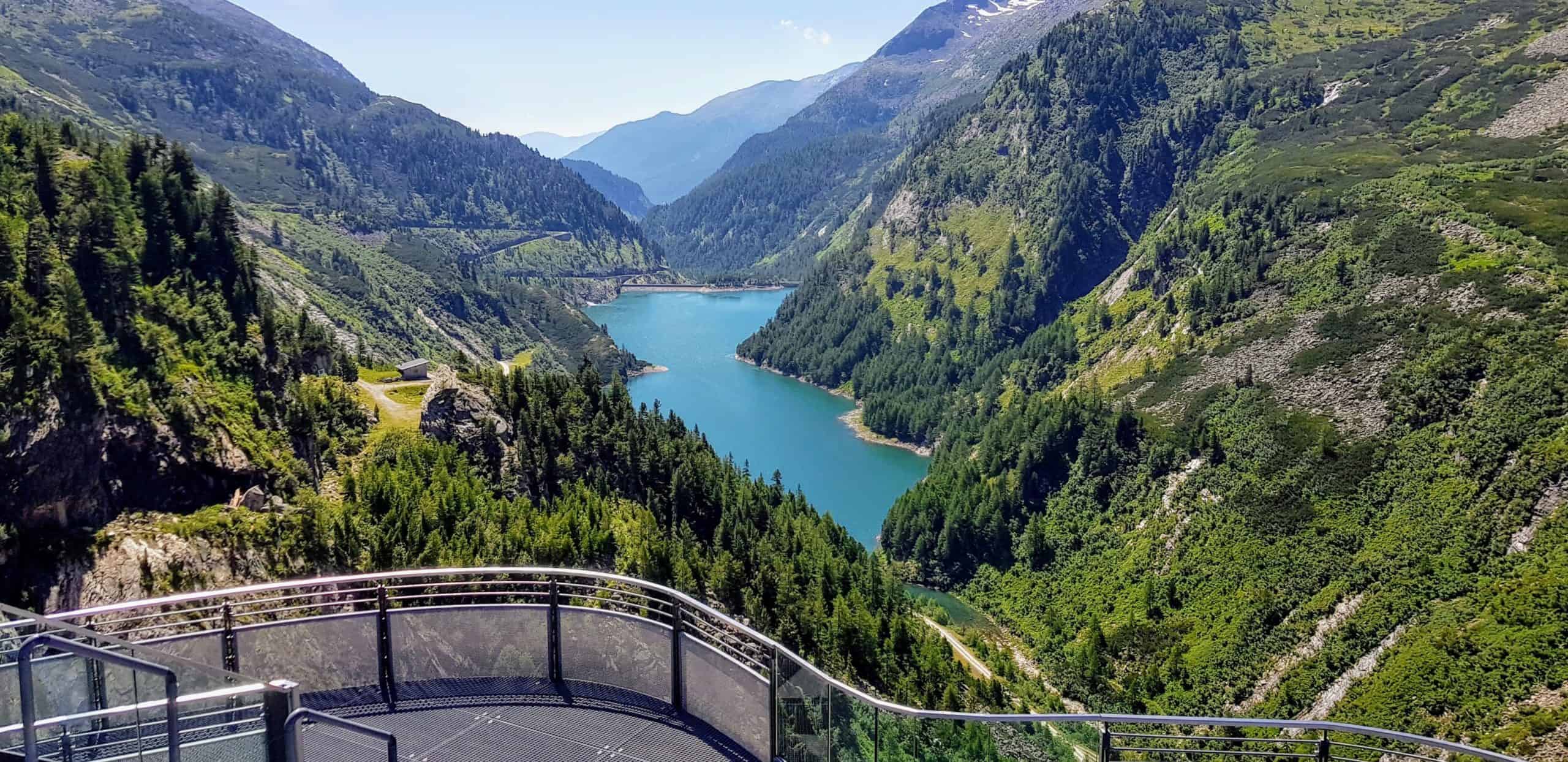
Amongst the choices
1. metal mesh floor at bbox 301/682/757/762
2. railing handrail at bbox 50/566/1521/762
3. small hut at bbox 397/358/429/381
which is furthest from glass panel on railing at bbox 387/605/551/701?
small hut at bbox 397/358/429/381

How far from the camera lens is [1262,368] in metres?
82.8

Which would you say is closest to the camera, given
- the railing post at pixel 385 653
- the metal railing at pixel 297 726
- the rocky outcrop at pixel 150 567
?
the metal railing at pixel 297 726

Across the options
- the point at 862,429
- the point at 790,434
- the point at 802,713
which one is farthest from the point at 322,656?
the point at 862,429

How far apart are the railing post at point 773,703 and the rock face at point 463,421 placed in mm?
47419

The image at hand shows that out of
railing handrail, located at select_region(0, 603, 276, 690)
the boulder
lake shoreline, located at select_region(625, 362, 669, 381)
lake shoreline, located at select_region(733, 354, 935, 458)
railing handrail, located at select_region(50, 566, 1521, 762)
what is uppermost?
railing handrail, located at select_region(0, 603, 276, 690)

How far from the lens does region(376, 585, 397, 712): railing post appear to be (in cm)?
1148

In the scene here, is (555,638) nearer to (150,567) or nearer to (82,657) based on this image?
(82,657)

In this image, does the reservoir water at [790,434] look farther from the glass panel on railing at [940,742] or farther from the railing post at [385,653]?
the glass panel on railing at [940,742]

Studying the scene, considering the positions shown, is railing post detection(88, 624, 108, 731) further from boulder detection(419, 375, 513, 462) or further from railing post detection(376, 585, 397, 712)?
boulder detection(419, 375, 513, 462)

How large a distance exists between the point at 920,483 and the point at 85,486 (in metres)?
81.7

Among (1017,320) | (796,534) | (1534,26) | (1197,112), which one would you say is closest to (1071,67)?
(1197,112)

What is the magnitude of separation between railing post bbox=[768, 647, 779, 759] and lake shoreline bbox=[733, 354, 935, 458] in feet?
400

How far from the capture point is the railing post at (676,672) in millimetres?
11227

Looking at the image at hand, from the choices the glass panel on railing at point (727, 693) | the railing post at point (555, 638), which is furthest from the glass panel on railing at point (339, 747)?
the glass panel on railing at point (727, 693)
